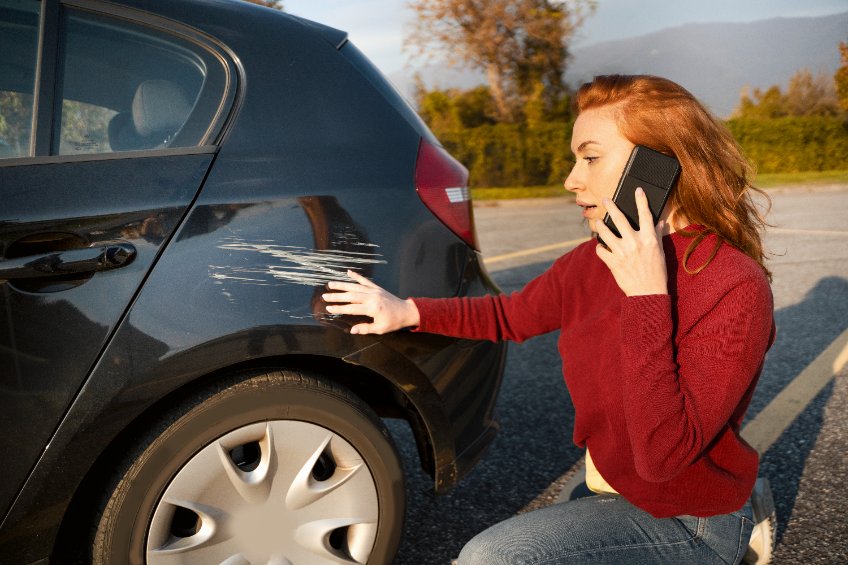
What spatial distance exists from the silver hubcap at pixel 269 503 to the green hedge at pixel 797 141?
60.6ft

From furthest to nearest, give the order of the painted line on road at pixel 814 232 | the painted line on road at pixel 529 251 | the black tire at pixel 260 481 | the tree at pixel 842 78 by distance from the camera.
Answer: the tree at pixel 842 78 < the painted line on road at pixel 814 232 < the painted line on road at pixel 529 251 < the black tire at pixel 260 481

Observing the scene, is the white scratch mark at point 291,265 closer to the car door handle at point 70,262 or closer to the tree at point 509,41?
the car door handle at point 70,262

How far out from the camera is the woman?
4.93ft

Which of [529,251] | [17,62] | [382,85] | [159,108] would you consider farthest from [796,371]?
[529,251]

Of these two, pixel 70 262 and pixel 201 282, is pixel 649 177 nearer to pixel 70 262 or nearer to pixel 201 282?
pixel 201 282

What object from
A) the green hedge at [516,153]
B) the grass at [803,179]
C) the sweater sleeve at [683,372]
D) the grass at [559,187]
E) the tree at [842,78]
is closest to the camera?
the sweater sleeve at [683,372]

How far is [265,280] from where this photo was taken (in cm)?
170

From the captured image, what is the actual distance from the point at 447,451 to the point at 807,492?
138 cm

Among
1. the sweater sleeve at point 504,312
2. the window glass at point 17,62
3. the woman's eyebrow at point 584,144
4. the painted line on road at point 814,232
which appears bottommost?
the painted line on road at point 814,232

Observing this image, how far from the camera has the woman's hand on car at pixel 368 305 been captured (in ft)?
5.88

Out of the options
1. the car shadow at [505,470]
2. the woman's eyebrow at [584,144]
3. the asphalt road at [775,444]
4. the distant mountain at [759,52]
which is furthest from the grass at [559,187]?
the woman's eyebrow at [584,144]

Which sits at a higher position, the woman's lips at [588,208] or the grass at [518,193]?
the woman's lips at [588,208]

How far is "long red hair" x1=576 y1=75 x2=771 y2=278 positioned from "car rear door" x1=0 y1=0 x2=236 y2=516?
926 mm

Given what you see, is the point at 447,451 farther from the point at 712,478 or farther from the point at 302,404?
the point at 712,478
